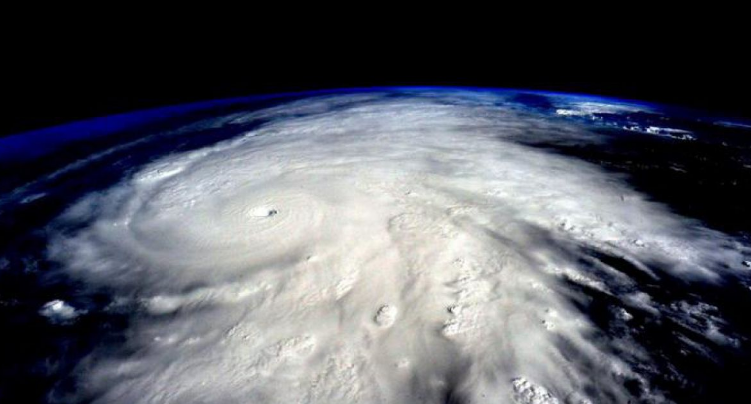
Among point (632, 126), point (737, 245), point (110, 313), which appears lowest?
point (110, 313)

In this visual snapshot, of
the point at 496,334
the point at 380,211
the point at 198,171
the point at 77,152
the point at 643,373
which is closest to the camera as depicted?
the point at 643,373

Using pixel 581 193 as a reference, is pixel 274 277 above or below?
below

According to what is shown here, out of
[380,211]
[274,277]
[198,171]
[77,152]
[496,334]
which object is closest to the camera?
[496,334]

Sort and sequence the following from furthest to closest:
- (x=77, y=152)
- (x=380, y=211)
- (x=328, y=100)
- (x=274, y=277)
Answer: (x=328, y=100) → (x=77, y=152) → (x=380, y=211) → (x=274, y=277)

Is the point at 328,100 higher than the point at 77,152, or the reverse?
the point at 328,100

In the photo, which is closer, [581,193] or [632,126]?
[581,193]

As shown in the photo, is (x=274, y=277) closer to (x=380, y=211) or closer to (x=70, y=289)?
(x=380, y=211)

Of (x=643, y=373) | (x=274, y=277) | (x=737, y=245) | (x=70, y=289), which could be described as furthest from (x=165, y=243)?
(x=737, y=245)

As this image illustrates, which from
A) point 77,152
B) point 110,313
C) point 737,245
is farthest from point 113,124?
point 737,245

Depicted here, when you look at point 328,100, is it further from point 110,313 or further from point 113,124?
point 110,313
